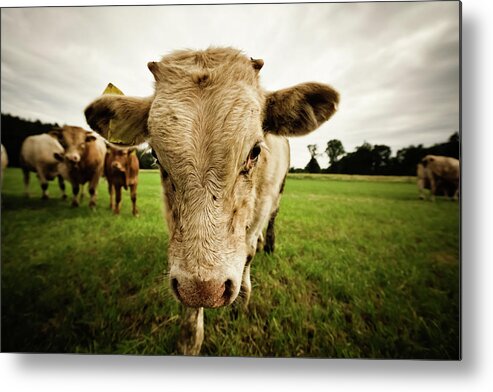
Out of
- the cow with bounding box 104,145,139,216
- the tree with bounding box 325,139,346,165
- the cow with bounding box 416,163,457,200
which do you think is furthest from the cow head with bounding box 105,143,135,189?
the cow with bounding box 416,163,457,200

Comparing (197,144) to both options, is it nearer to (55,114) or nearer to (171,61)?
(171,61)

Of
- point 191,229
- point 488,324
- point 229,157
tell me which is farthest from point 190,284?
point 488,324

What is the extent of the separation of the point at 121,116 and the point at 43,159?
2.67 feet

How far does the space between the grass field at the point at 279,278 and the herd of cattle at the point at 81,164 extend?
2.6 inches

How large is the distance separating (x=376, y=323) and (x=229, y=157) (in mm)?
1270

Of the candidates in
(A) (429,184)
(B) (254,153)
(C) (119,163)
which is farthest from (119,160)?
(A) (429,184)

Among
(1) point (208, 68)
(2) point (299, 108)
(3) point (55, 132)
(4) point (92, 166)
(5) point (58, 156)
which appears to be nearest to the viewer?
(1) point (208, 68)

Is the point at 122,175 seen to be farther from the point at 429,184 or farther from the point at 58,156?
the point at 429,184

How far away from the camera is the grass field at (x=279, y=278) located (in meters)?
1.51

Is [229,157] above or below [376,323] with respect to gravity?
above

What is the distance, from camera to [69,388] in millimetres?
1612

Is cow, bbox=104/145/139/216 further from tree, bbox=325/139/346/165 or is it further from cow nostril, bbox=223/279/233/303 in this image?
tree, bbox=325/139/346/165

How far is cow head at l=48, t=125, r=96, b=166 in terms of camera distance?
173cm

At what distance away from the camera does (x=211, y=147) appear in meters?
1.02
